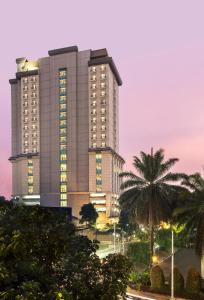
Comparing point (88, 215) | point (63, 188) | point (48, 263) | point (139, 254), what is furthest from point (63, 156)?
point (48, 263)

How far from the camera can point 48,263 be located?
1468 centimetres

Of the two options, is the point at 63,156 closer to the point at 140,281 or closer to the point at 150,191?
the point at 150,191

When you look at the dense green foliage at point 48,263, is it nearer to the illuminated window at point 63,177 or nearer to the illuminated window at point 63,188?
the illuminated window at point 63,177

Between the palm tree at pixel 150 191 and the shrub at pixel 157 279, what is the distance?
953 cm

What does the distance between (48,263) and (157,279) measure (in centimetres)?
2784

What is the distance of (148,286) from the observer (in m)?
41.4

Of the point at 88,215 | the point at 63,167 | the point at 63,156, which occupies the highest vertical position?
the point at 63,156

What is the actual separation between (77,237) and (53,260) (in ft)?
7.89

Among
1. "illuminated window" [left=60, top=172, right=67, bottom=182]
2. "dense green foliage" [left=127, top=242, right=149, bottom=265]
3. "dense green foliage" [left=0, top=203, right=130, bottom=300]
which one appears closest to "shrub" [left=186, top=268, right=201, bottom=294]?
"dense green foliage" [left=127, top=242, right=149, bottom=265]

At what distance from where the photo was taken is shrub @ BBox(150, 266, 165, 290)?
39.7 metres

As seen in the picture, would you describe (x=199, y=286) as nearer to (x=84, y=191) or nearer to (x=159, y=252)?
(x=159, y=252)

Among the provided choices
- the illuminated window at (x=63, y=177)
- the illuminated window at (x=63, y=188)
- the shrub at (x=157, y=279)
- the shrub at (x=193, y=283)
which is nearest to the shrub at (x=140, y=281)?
the shrub at (x=157, y=279)

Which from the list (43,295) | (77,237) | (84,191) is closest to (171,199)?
(77,237)

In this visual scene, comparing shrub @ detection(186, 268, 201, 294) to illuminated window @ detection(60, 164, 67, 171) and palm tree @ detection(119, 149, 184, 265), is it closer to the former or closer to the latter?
palm tree @ detection(119, 149, 184, 265)
